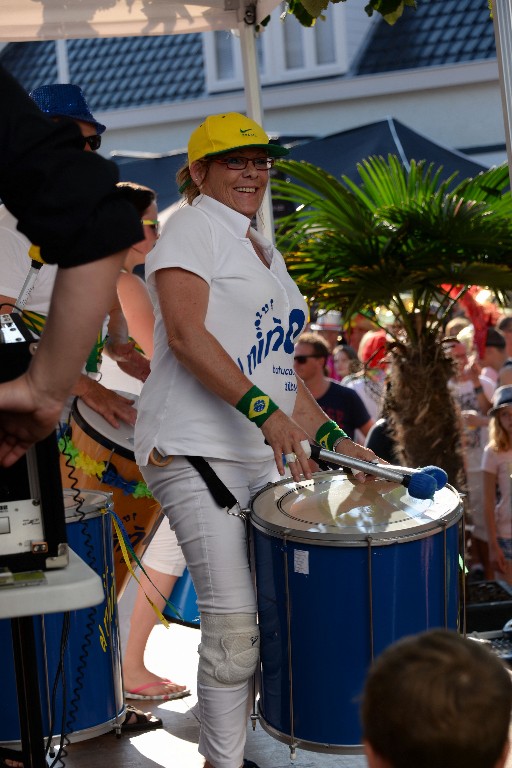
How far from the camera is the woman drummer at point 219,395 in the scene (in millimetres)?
3039

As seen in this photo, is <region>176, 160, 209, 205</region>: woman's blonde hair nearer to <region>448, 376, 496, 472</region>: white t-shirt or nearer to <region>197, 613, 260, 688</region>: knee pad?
<region>197, 613, 260, 688</region>: knee pad

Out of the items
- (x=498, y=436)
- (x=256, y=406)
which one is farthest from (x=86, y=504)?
(x=498, y=436)

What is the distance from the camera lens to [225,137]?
325 centimetres

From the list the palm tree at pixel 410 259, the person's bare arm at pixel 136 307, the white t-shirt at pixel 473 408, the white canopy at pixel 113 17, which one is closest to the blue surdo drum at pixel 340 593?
the person's bare arm at pixel 136 307

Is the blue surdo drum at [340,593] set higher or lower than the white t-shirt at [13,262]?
lower

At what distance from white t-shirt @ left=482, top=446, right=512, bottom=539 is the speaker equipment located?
4.52 meters

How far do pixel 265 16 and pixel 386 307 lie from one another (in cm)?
144

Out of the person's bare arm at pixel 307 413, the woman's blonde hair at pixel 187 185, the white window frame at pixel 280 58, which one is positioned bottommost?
the person's bare arm at pixel 307 413

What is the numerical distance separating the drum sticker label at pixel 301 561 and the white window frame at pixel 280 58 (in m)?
16.5

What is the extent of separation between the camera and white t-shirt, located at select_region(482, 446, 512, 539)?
20.0ft

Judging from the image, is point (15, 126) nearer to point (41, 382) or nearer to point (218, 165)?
point (41, 382)

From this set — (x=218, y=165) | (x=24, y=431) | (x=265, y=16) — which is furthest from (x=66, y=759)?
(x=265, y=16)

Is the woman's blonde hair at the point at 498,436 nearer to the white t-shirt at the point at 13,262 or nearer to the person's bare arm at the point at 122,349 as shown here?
the person's bare arm at the point at 122,349

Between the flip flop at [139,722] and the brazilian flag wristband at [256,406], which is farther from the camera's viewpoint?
the flip flop at [139,722]
